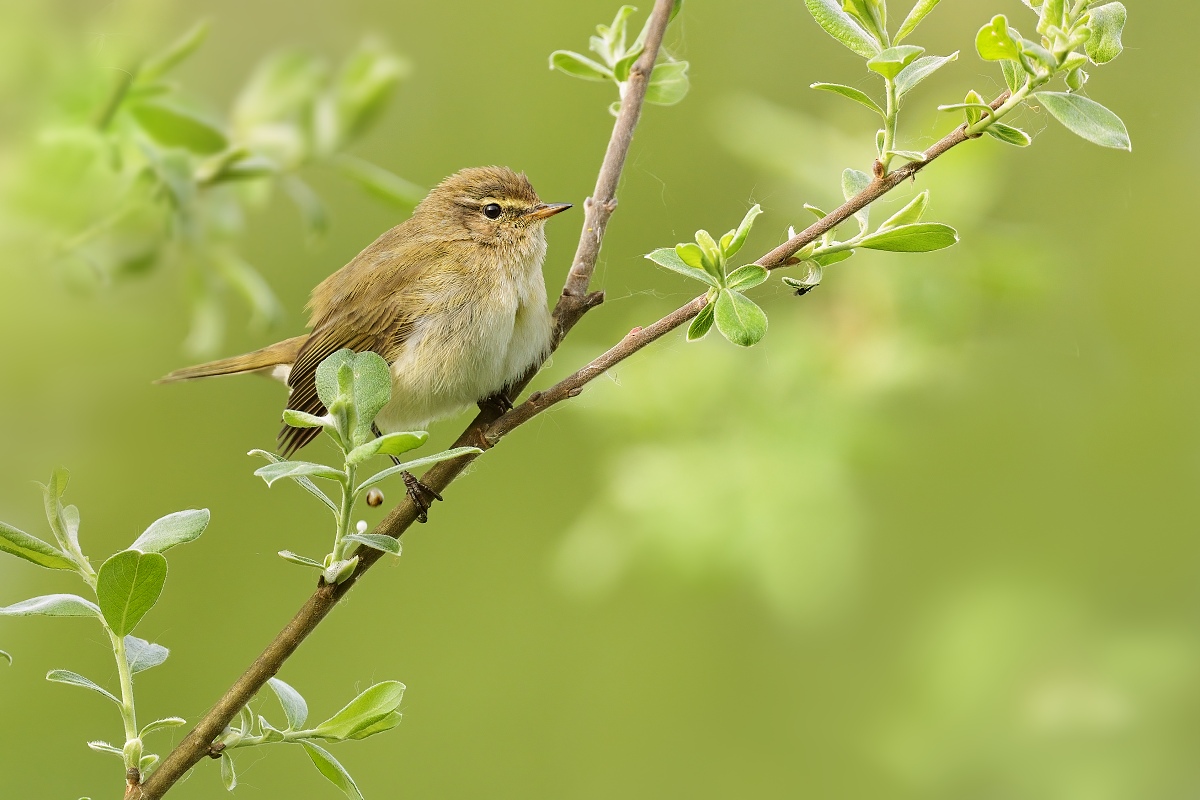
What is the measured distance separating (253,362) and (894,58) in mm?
2201

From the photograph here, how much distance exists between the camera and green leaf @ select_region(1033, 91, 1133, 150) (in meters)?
0.95

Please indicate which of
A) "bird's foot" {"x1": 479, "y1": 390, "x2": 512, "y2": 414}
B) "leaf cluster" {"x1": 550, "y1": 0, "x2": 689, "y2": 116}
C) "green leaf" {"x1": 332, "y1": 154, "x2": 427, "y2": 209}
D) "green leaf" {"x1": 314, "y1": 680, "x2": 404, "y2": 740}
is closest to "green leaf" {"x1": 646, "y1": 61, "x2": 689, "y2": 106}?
"leaf cluster" {"x1": 550, "y1": 0, "x2": 689, "y2": 116}

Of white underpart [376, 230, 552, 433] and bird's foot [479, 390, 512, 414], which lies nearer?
bird's foot [479, 390, 512, 414]

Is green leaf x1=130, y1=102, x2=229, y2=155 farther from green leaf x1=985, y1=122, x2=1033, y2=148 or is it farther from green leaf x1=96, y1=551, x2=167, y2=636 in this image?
green leaf x1=985, y1=122, x2=1033, y2=148

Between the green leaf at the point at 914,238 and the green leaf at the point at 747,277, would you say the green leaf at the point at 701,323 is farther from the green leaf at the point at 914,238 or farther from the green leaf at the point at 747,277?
the green leaf at the point at 914,238

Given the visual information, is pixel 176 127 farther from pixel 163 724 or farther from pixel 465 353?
pixel 465 353

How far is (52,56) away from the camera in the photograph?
1.35 metres

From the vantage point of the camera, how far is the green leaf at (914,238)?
3.21 ft

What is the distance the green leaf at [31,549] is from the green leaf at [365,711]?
276 mm

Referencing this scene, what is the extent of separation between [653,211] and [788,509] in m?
1.88

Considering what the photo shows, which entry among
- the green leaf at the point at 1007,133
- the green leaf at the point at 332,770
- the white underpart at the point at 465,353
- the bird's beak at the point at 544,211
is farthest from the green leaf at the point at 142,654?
the bird's beak at the point at 544,211

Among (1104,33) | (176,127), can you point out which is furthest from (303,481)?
(1104,33)

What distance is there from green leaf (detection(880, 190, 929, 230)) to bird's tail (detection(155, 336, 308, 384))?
1.96 metres

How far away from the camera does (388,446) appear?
3.11 feet
